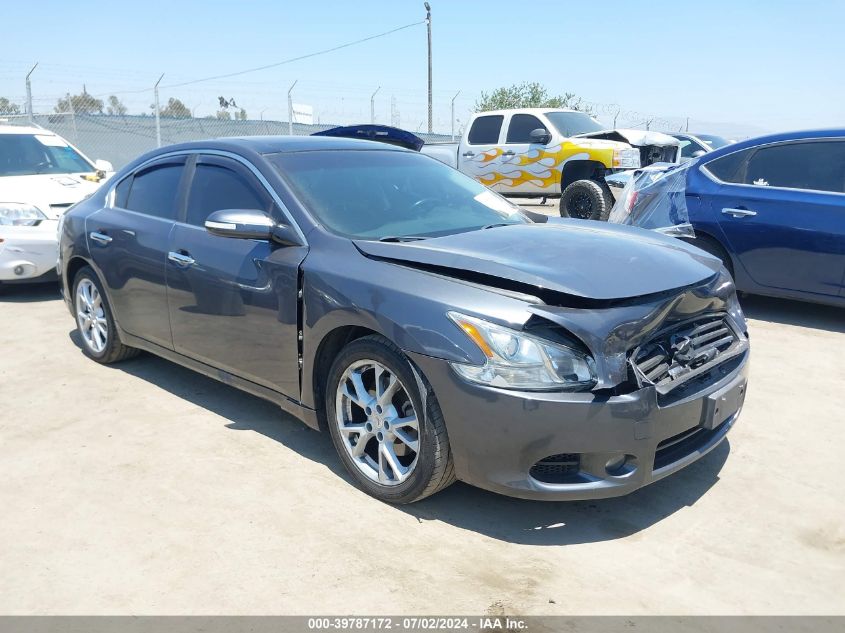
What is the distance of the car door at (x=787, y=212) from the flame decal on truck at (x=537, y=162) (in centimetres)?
533

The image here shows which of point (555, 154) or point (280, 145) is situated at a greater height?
point (280, 145)

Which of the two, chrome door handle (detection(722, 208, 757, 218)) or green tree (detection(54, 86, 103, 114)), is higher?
green tree (detection(54, 86, 103, 114))

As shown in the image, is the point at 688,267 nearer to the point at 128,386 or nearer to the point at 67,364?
the point at 128,386

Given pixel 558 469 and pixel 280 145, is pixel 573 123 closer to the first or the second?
pixel 280 145

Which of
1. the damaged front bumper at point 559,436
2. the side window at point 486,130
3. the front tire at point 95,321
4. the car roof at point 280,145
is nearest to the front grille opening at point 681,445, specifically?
the damaged front bumper at point 559,436

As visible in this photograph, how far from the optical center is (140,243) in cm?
464

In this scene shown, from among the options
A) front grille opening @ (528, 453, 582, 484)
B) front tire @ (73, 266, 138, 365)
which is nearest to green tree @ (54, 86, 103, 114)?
front tire @ (73, 266, 138, 365)

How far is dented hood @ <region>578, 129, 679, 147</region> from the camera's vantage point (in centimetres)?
1220

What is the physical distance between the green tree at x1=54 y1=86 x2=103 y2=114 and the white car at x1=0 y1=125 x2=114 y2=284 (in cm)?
1086

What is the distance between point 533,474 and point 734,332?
1.32 metres

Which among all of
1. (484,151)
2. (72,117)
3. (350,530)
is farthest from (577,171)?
(72,117)

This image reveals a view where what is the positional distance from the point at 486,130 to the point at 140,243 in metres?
10.2

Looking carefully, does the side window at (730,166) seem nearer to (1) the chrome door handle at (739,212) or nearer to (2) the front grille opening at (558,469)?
(1) the chrome door handle at (739,212)

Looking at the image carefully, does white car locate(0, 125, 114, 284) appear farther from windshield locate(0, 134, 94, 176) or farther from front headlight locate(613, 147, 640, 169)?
front headlight locate(613, 147, 640, 169)
